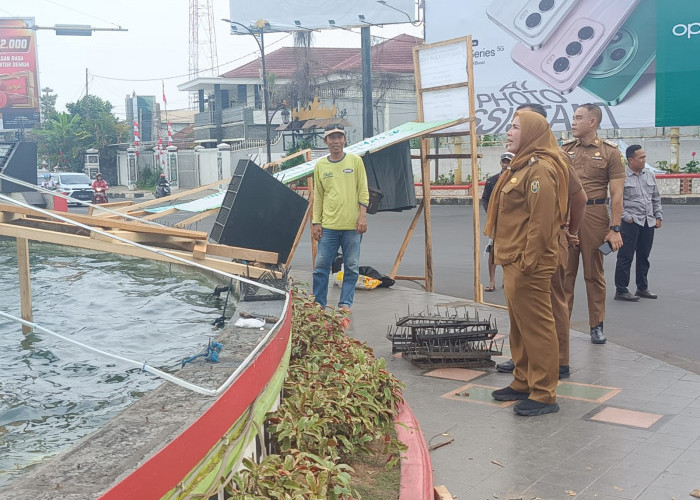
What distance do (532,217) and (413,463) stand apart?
173 cm

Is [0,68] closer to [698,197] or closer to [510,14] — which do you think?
[510,14]

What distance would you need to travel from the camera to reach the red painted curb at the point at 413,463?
11.6 feet

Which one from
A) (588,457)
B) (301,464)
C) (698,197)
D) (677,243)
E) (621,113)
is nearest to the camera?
(301,464)

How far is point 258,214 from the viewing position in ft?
19.6

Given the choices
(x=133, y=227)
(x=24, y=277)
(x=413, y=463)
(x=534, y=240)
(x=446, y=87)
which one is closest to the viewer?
(x=413, y=463)

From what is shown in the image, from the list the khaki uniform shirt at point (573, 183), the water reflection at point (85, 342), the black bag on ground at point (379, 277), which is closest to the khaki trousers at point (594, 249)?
the khaki uniform shirt at point (573, 183)

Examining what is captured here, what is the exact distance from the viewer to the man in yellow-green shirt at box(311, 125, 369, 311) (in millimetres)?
7527

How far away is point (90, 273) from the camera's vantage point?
8.48m

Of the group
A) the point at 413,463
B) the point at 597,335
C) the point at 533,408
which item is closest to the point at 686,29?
the point at 597,335

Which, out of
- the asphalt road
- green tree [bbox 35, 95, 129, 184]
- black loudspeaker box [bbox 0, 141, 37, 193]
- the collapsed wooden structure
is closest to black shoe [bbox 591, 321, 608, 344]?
the asphalt road

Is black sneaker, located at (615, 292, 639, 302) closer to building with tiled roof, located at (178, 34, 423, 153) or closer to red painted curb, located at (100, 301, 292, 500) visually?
red painted curb, located at (100, 301, 292, 500)

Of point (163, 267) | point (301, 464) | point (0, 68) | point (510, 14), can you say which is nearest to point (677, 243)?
point (163, 267)

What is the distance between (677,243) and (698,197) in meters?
10.6

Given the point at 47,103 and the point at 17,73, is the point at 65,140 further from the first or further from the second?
the point at 47,103
